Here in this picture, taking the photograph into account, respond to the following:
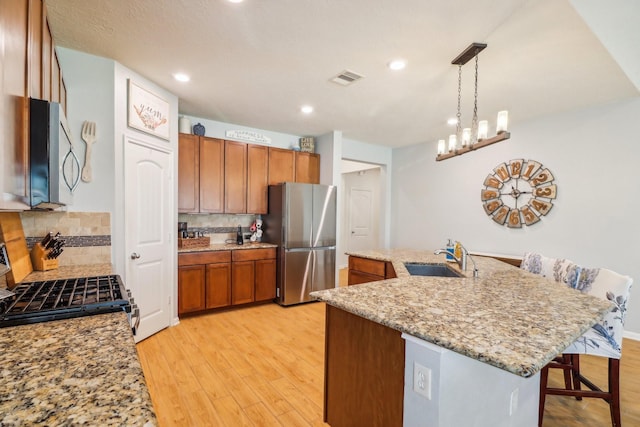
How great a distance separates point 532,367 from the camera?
85 cm

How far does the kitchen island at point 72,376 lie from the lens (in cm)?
62

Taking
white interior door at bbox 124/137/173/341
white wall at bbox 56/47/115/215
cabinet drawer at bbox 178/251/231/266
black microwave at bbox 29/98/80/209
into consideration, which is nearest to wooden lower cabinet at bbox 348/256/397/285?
cabinet drawer at bbox 178/251/231/266

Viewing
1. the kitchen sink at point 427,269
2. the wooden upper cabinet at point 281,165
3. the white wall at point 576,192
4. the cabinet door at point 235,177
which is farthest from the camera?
the wooden upper cabinet at point 281,165

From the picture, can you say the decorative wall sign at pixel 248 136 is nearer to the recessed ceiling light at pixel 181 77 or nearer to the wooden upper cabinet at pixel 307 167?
the wooden upper cabinet at pixel 307 167

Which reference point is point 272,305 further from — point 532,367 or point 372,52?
point 532,367

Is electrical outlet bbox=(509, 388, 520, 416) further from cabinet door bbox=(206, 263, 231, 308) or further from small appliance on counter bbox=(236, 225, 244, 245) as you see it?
small appliance on counter bbox=(236, 225, 244, 245)

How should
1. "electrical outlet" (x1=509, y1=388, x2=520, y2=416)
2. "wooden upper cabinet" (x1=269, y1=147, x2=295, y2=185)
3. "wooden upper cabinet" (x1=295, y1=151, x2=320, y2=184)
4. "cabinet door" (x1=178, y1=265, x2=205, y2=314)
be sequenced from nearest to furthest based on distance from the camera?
"electrical outlet" (x1=509, y1=388, x2=520, y2=416), "cabinet door" (x1=178, y1=265, x2=205, y2=314), "wooden upper cabinet" (x1=269, y1=147, x2=295, y2=185), "wooden upper cabinet" (x1=295, y1=151, x2=320, y2=184)

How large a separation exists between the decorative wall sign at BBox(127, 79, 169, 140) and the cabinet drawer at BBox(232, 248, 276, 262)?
1.64 meters

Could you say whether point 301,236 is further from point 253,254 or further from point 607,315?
point 607,315

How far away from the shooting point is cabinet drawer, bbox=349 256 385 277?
305cm

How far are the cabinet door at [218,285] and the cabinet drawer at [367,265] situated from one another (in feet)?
5.33

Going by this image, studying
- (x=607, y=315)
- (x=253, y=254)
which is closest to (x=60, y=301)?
(x=253, y=254)

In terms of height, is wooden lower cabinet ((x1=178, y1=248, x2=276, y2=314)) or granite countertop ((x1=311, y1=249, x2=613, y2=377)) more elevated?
granite countertop ((x1=311, y1=249, x2=613, y2=377))

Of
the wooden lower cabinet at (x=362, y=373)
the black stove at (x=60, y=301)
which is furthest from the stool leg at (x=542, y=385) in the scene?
the black stove at (x=60, y=301)
